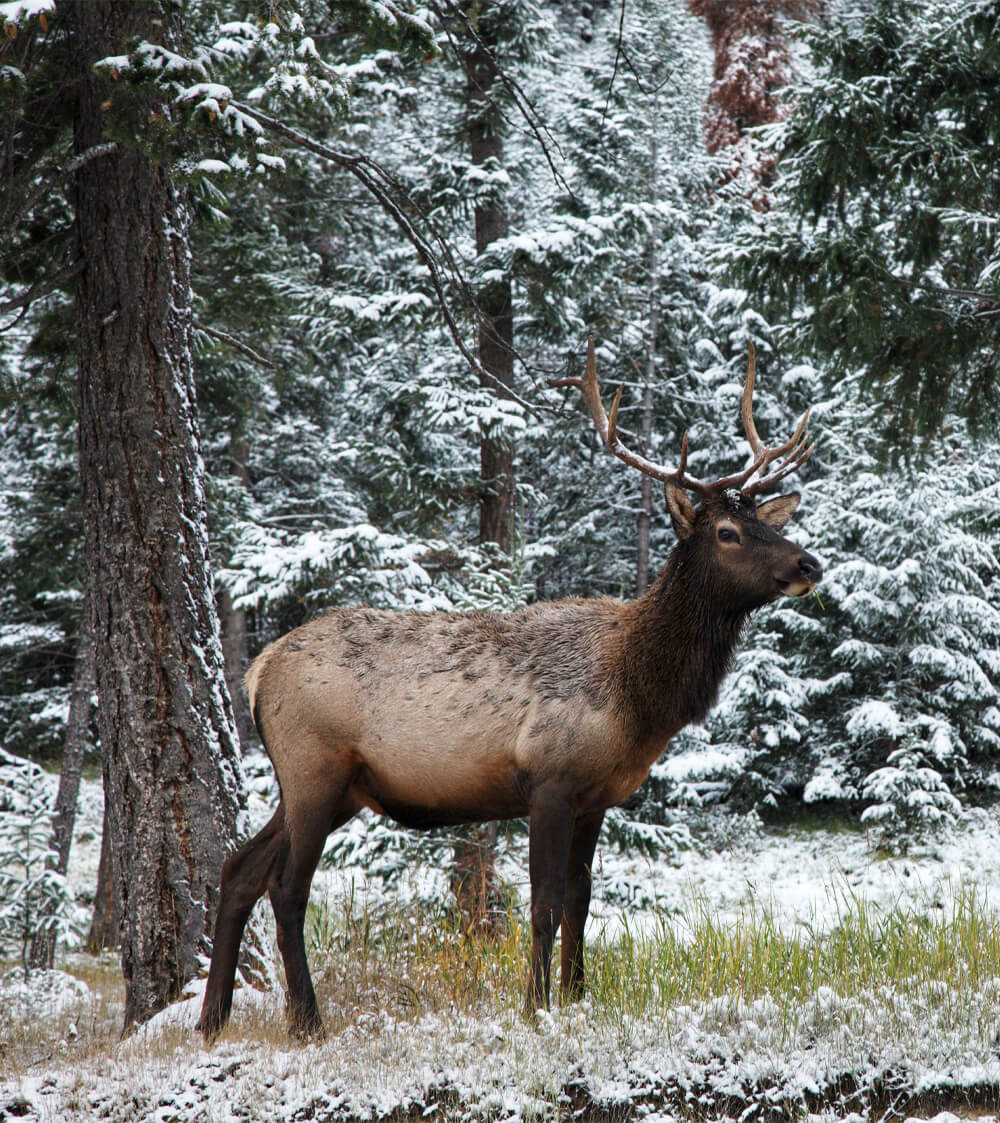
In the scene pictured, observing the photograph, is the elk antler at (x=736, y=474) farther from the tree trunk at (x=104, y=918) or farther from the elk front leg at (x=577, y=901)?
the tree trunk at (x=104, y=918)

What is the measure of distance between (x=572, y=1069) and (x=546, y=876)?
776 mm

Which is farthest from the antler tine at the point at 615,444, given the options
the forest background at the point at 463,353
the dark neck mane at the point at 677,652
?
the forest background at the point at 463,353

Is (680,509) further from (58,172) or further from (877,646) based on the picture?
(877,646)

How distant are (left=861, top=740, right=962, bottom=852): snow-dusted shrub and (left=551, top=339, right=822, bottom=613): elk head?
36.1 ft

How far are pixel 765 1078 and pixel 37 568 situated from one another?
39.8ft

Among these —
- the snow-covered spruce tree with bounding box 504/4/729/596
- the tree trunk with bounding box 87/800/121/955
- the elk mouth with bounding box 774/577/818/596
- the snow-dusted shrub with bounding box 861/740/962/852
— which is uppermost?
the snow-covered spruce tree with bounding box 504/4/729/596

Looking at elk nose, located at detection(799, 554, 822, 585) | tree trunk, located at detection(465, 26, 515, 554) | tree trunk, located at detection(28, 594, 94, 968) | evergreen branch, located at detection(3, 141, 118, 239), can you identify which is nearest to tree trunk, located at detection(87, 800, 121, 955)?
tree trunk, located at detection(28, 594, 94, 968)

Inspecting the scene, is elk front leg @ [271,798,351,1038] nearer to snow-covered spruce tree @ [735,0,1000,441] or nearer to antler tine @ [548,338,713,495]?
antler tine @ [548,338,713,495]

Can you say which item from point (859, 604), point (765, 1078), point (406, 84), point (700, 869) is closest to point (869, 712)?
point (859, 604)

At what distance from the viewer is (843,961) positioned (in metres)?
5.00

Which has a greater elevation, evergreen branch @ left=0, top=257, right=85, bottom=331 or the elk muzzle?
evergreen branch @ left=0, top=257, right=85, bottom=331

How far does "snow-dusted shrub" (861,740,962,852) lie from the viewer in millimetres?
15070

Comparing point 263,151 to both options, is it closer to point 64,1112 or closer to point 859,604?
point 64,1112

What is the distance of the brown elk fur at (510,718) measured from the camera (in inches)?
189
